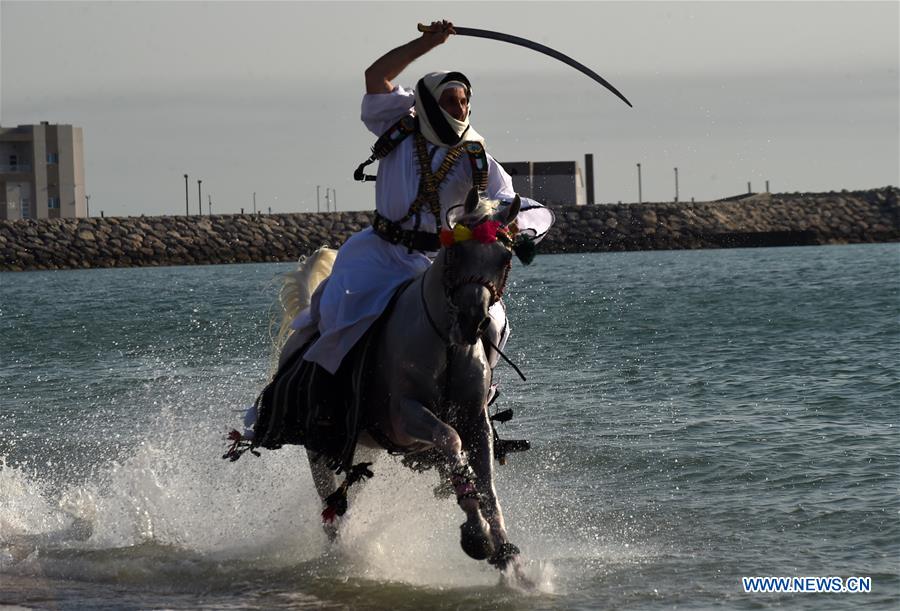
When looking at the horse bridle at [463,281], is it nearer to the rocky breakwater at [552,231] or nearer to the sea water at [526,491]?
the sea water at [526,491]

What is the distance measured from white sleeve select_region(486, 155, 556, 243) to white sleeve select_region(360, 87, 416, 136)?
60 centimetres

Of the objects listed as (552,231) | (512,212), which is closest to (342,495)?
(512,212)

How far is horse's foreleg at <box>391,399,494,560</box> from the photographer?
26.6 ft

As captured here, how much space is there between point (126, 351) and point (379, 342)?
20.4m

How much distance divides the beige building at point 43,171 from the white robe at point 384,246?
11248 centimetres

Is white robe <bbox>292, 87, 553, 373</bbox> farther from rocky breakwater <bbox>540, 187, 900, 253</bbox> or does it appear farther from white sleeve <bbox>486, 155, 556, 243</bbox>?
rocky breakwater <bbox>540, 187, 900, 253</bbox>

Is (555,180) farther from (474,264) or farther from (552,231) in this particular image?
(474,264)

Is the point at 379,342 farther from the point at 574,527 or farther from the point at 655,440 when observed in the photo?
the point at 655,440

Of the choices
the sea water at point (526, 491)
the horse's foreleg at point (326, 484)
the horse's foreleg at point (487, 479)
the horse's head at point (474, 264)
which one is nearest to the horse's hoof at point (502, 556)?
the horse's foreleg at point (487, 479)

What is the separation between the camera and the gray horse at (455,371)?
7730 millimetres

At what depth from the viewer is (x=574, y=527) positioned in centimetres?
1117

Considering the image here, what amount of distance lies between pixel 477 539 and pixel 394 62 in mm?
2851

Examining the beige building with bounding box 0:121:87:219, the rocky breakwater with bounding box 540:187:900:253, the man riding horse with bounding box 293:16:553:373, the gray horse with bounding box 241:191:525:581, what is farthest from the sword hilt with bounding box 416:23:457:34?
the beige building with bounding box 0:121:87:219

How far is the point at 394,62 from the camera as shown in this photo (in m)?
9.06
